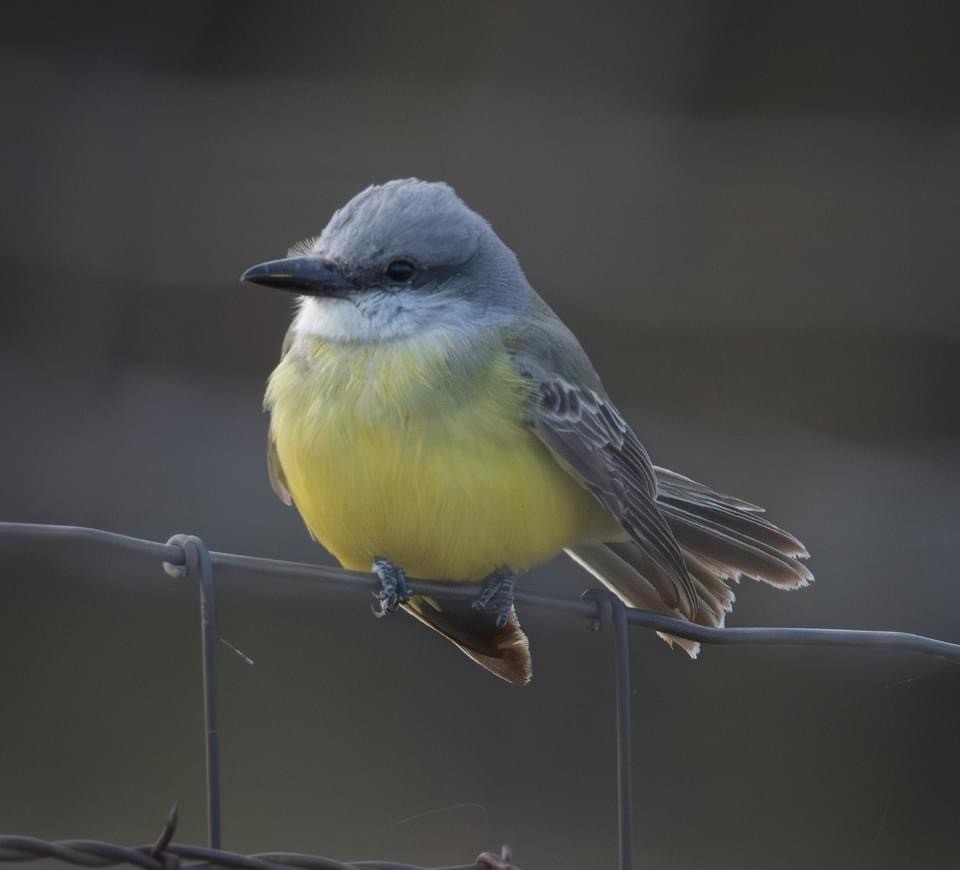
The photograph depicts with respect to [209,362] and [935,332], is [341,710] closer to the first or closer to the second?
[209,362]

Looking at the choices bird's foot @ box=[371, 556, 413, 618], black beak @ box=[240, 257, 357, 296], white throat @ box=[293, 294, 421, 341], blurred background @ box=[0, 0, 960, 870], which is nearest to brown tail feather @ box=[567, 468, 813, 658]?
bird's foot @ box=[371, 556, 413, 618]

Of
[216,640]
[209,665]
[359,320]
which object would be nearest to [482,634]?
[359,320]

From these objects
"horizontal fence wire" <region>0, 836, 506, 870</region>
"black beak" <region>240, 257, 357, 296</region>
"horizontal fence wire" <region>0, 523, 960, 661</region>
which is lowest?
"horizontal fence wire" <region>0, 836, 506, 870</region>

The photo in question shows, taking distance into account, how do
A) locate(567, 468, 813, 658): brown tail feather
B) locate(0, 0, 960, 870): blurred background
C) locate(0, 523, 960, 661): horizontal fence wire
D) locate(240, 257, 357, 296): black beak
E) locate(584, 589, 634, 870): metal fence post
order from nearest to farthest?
locate(0, 523, 960, 661): horizontal fence wire
locate(584, 589, 634, 870): metal fence post
locate(240, 257, 357, 296): black beak
locate(567, 468, 813, 658): brown tail feather
locate(0, 0, 960, 870): blurred background

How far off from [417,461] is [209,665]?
76 centimetres

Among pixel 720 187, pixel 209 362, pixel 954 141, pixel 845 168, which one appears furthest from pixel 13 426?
pixel 954 141

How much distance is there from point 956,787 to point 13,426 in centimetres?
409

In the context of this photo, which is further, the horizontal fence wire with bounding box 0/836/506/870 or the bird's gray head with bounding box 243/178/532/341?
the bird's gray head with bounding box 243/178/532/341

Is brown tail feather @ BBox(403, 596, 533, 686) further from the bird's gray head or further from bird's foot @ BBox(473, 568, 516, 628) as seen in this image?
the bird's gray head

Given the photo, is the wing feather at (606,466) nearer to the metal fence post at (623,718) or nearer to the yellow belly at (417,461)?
the yellow belly at (417,461)

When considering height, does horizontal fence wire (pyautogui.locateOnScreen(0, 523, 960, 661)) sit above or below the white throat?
below

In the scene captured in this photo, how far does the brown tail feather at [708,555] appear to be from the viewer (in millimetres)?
3328

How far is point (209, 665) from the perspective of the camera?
223 centimetres

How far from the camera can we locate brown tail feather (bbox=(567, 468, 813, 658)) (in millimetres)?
3328
